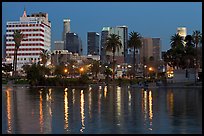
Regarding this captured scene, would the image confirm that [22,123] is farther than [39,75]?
No

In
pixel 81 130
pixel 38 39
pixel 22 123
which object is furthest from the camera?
pixel 38 39

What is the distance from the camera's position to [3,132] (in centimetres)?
1412

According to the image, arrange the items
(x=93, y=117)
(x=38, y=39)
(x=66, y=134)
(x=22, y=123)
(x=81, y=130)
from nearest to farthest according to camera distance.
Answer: (x=66, y=134) → (x=81, y=130) → (x=22, y=123) → (x=93, y=117) → (x=38, y=39)

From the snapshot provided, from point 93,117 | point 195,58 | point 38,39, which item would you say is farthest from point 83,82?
point 38,39

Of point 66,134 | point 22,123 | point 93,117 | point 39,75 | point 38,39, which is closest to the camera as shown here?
point 66,134

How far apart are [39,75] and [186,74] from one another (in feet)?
91.2

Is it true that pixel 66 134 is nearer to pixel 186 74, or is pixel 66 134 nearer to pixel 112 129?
pixel 112 129

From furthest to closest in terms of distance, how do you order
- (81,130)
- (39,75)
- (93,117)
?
(39,75) < (93,117) < (81,130)

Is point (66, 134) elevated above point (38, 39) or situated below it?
below

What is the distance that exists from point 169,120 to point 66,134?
5.86m

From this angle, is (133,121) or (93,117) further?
(93,117)

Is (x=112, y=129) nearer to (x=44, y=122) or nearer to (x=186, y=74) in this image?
(x=44, y=122)

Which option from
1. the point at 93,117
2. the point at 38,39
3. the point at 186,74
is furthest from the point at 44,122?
the point at 38,39

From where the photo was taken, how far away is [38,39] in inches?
7436
